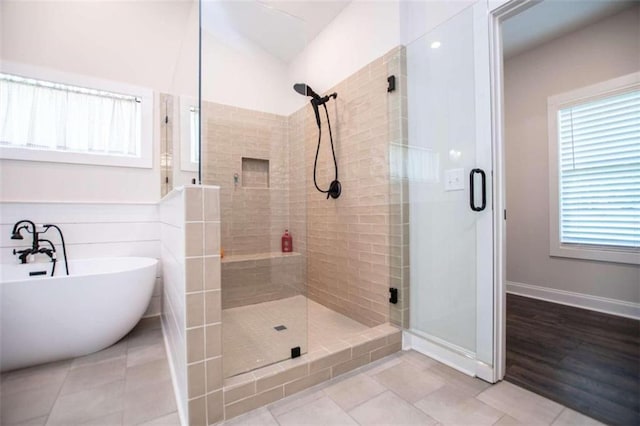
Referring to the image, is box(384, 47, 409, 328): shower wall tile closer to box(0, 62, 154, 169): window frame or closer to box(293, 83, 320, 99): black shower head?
box(293, 83, 320, 99): black shower head

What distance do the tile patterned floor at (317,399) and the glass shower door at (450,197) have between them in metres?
0.23

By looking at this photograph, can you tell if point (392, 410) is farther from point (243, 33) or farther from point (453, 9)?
point (243, 33)

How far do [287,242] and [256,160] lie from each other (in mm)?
779

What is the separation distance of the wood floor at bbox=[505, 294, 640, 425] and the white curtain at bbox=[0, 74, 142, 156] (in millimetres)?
3411

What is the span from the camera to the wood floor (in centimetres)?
138

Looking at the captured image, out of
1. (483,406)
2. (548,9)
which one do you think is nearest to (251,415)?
(483,406)

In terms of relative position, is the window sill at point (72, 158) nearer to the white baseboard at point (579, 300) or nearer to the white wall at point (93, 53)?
the white wall at point (93, 53)

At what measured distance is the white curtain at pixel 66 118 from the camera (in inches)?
85.4

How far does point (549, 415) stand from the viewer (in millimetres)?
1281

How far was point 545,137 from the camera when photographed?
3.03 meters

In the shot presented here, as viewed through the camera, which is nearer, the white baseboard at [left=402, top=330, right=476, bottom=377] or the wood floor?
the wood floor

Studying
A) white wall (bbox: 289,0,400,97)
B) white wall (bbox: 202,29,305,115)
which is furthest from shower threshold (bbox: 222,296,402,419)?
white wall (bbox: 289,0,400,97)

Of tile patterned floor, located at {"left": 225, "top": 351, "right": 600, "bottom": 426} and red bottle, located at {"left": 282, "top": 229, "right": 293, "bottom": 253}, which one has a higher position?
red bottle, located at {"left": 282, "top": 229, "right": 293, "bottom": 253}

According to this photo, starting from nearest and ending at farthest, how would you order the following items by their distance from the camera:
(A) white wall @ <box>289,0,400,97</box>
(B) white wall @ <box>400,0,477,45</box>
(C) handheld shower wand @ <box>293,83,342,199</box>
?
(B) white wall @ <box>400,0,477,45</box>, (A) white wall @ <box>289,0,400,97</box>, (C) handheld shower wand @ <box>293,83,342,199</box>
